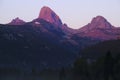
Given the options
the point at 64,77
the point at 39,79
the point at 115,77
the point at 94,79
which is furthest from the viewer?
the point at 39,79

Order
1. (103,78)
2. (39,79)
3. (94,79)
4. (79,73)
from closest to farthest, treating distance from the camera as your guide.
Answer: (103,78)
(94,79)
(79,73)
(39,79)

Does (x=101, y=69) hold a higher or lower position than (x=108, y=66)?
lower

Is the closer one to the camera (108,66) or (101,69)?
(108,66)

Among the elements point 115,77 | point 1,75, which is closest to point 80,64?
point 115,77

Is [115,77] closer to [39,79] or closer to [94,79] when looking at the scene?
[94,79]

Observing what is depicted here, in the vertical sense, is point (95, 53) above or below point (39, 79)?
above

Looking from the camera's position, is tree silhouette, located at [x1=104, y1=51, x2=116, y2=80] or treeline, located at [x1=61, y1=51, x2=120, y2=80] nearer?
treeline, located at [x1=61, y1=51, x2=120, y2=80]

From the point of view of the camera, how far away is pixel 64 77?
5522 inches

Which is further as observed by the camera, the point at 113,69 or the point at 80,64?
the point at 80,64

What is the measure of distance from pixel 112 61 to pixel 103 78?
5121mm

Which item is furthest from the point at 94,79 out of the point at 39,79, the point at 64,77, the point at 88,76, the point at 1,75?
the point at 1,75

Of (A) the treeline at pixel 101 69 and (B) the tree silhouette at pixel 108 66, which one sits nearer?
(A) the treeline at pixel 101 69

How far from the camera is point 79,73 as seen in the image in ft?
370

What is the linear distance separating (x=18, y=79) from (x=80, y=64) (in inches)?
3140
